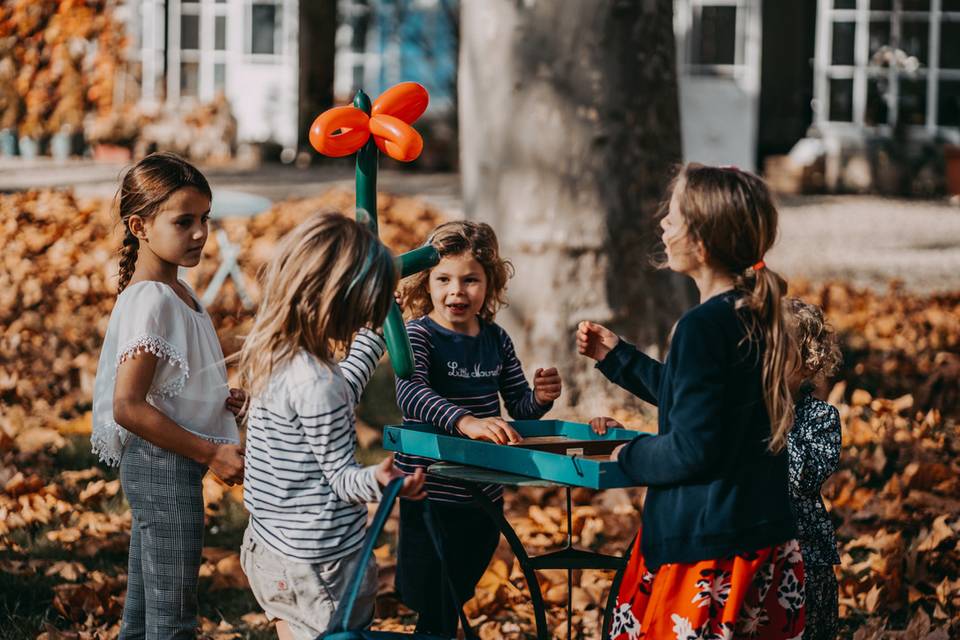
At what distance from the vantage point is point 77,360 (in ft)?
22.8

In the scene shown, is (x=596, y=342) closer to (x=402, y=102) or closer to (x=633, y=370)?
(x=633, y=370)

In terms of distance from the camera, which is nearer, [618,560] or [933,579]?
[618,560]

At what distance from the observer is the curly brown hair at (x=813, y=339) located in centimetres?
341

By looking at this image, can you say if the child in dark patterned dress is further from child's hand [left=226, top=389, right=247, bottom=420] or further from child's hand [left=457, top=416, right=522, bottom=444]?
child's hand [left=226, top=389, right=247, bottom=420]

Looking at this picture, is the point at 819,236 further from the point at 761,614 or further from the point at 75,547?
the point at 761,614

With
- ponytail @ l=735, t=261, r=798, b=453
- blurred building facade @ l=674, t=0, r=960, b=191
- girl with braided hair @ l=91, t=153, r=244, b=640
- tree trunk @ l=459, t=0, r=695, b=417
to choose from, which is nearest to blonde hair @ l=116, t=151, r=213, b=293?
girl with braided hair @ l=91, t=153, r=244, b=640

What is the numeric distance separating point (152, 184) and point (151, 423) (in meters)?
0.59

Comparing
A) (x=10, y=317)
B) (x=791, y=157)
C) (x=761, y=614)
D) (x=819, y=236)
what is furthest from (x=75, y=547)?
(x=791, y=157)

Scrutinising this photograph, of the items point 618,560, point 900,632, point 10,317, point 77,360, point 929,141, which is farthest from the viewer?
point 929,141

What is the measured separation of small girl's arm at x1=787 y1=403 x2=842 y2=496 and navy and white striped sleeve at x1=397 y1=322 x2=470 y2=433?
85 cm

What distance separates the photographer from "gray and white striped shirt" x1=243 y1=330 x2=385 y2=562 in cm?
271

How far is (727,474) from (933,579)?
80.8 inches

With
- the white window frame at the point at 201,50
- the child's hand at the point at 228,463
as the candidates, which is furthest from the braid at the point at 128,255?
the white window frame at the point at 201,50

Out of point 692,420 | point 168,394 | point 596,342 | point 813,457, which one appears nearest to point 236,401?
point 168,394
